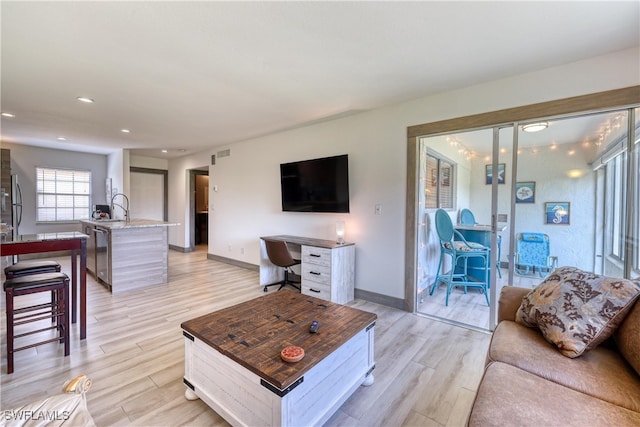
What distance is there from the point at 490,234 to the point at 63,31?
13.0ft

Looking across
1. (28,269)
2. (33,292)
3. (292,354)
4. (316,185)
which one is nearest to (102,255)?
(28,269)

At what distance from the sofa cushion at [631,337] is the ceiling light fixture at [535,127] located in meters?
1.77

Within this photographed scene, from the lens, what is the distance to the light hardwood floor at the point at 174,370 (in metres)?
1.64

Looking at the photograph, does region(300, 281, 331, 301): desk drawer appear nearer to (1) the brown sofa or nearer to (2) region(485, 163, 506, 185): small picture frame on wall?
(1) the brown sofa

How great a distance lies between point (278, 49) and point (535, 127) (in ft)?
7.95

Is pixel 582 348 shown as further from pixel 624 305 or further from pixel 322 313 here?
pixel 322 313

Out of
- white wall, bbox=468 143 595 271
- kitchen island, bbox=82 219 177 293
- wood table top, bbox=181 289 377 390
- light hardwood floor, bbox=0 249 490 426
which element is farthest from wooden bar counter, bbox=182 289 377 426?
kitchen island, bbox=82 219 177 293

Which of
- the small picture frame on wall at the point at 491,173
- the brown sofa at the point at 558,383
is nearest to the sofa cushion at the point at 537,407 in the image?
the brown sofa at the point at 558,383

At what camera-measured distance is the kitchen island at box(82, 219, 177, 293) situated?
3.76 meters

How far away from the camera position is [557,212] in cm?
260

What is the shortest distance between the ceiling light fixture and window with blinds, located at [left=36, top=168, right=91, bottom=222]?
8591 mm

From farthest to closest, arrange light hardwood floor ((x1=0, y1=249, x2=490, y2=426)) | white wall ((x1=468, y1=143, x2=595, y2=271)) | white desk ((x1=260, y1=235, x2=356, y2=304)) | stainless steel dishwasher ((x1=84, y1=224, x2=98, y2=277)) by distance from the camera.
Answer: stainless steel dishwasher ((x1=84, y1=224, x2=98, y2=277)) → white desk ((x1=260, y1=235, x2=356, y2=304)) → white wall ((x1=468, y1=143, x2=595, y2=271)) → light hardwood floor ((x1=0, y1=249, x2=490, y2=426))

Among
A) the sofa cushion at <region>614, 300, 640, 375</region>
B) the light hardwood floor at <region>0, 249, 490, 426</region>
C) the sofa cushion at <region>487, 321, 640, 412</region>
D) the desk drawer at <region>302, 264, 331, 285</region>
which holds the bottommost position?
the light hardwood floor at <region>0, 249, 490, 426</region>

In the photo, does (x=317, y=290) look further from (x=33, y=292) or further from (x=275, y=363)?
(x=33, y=292)
